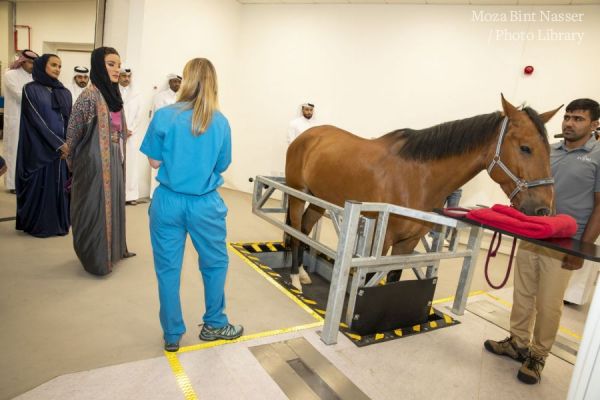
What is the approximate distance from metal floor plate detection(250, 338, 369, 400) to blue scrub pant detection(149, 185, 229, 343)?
1.67ft

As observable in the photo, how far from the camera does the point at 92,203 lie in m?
2.82

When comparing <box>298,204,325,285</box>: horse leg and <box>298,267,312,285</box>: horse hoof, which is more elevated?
<box>298,204,325,285</box>: horse leg

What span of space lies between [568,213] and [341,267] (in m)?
1.54

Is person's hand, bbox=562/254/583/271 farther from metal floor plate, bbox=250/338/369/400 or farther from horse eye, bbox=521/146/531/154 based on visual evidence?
metal floor plate, bbox=250/338/369/400

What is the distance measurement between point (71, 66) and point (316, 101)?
4952 millimetres

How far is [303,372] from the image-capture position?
2020 millimetres

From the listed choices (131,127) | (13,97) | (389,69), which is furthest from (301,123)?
(13,97)

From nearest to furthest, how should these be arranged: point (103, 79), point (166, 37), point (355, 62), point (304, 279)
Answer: point (103, 79)
point (304, 279)
point (166, 37)
point (355, 62)

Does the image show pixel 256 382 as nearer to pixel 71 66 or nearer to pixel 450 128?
pixel 450 128

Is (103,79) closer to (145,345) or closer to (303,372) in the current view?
(145,345)

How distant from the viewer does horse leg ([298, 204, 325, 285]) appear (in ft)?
12.1

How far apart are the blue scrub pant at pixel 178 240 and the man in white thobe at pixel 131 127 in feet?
12.4

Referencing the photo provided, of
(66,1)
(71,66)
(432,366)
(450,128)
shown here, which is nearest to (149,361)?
(432,366)

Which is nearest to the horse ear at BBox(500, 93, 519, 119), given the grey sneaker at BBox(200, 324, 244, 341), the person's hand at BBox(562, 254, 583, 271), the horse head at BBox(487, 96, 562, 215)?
the horse head at BBox(487, 96, 562, 215)
